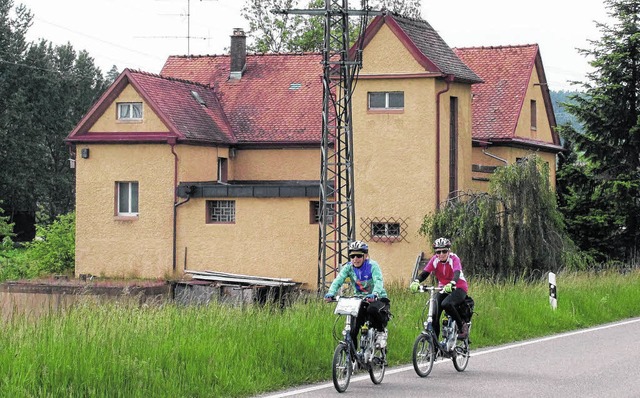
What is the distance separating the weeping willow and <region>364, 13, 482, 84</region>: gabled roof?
4588mm

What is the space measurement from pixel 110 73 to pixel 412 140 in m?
102

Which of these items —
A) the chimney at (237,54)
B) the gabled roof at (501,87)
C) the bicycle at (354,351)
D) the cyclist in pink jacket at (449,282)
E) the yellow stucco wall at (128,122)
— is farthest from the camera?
the chimney at (237,54)

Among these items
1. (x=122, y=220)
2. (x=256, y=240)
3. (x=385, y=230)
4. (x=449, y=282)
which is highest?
(x=122, y=220)

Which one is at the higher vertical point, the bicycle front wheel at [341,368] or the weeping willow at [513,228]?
the weeping willow at [513,228]

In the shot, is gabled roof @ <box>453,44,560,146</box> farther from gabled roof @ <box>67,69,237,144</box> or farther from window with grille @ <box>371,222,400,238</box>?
gabled roof @ <box>67,69,237,144</box>

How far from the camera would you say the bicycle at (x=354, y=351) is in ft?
47.4

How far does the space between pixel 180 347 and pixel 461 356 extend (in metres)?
4.05

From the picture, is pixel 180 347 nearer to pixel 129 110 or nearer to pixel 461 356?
pixel 461 356

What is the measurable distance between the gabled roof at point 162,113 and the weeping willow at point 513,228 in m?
11.3

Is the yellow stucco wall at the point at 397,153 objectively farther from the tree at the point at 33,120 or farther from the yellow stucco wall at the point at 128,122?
the tree at the point at 33,120

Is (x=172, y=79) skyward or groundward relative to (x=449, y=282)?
skyward

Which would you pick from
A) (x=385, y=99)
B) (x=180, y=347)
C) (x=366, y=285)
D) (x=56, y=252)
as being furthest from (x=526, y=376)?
(x=56, y=252)

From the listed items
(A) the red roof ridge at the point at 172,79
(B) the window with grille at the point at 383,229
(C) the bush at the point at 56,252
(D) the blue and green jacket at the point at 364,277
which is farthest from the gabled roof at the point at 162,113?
(D) the blue and green jacket at the point at 364,277

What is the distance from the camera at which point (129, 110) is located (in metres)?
47.2
